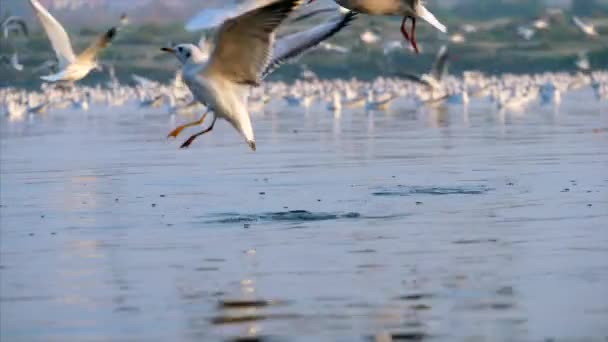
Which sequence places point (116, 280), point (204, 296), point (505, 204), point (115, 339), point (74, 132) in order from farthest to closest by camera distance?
point (74, 132)
point (505, 204)
point (116, 280)
point (204, 296)
point (115, 339)

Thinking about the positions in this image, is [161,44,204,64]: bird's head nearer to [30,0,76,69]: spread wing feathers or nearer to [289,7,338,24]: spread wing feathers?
[289,7,338,24]: spread wing feathers

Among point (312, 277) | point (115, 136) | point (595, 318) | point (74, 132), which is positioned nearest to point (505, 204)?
point (312, 277)

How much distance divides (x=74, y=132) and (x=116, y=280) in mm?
22800

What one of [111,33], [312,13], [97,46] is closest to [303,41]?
[312,13]

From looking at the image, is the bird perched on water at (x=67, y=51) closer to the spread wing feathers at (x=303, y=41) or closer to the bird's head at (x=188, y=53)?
the spread wing feathers at (x=303, y=41)

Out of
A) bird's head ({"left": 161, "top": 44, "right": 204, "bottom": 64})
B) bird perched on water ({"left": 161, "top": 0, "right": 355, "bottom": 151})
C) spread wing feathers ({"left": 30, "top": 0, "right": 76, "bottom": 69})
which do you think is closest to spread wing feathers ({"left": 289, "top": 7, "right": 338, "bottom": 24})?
bird perched on water ({"left": 161, "top": 0, "right": 355, "bottom": 151})

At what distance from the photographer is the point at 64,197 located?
55.3 feet

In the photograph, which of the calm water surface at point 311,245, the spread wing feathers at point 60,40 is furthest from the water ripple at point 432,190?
the spread wing feathers at point 60,40

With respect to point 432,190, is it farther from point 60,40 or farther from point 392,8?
point 60,40

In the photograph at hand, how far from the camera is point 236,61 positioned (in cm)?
1260

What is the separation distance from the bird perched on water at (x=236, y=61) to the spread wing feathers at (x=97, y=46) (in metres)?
6.74

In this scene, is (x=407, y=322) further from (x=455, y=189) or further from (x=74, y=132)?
(x=74, y=132)

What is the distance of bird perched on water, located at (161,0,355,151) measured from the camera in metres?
11.8

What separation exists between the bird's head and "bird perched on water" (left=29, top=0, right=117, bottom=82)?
706 cm
